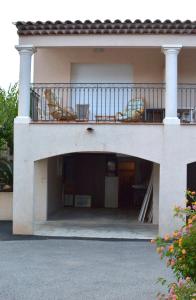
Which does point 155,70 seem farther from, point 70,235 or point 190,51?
point 70,235

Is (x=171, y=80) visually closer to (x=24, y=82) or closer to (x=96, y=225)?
(x=24, y=82)

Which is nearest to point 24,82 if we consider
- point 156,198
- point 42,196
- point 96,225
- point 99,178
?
point 42,196

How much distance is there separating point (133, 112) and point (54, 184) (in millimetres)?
5380

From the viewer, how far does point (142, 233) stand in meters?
14.7

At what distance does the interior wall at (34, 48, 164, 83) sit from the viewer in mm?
16984

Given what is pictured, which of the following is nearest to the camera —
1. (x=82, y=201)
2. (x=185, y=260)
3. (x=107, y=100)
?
(x=185, y=260)

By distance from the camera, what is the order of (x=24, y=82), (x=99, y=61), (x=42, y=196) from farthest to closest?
(x=42, y=196) → (x=99, y=61) → (x=24, y=82)

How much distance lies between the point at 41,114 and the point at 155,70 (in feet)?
14.3

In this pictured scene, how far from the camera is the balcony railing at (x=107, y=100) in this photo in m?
16.0

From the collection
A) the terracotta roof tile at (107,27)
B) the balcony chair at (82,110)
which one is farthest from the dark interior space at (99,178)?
the terracotta roof tile at (107,27)

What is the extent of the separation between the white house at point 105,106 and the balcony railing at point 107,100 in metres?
0.04

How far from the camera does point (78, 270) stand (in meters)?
9.85

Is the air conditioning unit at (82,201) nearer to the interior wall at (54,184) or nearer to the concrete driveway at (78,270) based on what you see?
the interior wall at (54,184)

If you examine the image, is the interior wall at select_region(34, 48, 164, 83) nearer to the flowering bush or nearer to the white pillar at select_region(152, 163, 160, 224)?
the white pillar at select_region(152, 163, 160, 224)
